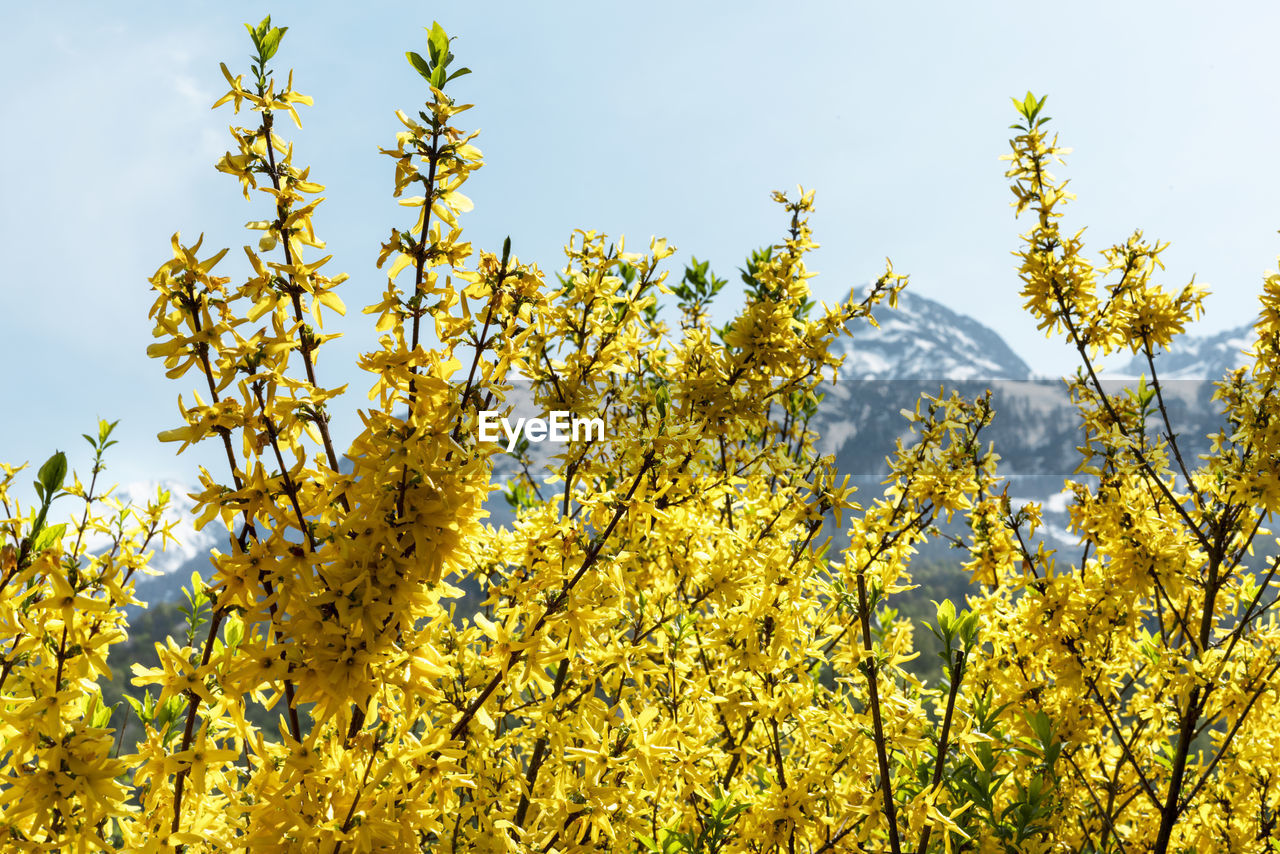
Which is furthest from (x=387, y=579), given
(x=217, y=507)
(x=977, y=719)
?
(x=977, y=719)

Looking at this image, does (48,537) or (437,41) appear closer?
(437,41)

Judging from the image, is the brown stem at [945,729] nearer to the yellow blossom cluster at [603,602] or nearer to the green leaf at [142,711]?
the yellow blossom cluster at [603,602]

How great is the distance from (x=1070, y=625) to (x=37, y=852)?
3926 mm

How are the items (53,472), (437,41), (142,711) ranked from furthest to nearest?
(142,711)
(437,41)
(53,472)

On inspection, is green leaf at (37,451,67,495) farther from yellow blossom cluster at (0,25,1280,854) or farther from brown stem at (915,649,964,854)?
brown stem at (915,649,964,854)

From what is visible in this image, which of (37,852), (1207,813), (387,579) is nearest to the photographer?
(387,579)

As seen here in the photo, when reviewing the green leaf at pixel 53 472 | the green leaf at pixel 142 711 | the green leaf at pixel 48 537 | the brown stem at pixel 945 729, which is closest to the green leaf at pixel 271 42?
the green leaf at pixel 53 472

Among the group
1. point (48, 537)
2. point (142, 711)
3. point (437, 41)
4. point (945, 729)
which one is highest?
point (437, 41)

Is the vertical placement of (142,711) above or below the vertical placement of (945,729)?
below

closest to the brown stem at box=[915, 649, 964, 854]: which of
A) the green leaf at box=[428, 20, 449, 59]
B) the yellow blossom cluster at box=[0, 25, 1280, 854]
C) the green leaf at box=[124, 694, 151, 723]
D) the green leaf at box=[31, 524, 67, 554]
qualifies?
the yellow blossom cluster at box=[0, 25, 1280, 854]

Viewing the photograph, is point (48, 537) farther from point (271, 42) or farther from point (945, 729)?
point (945, 729)

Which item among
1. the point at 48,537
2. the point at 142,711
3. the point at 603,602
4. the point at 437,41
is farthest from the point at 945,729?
the point at 142,711

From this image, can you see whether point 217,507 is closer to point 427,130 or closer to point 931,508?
point 427,130

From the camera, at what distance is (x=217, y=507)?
1.54m
